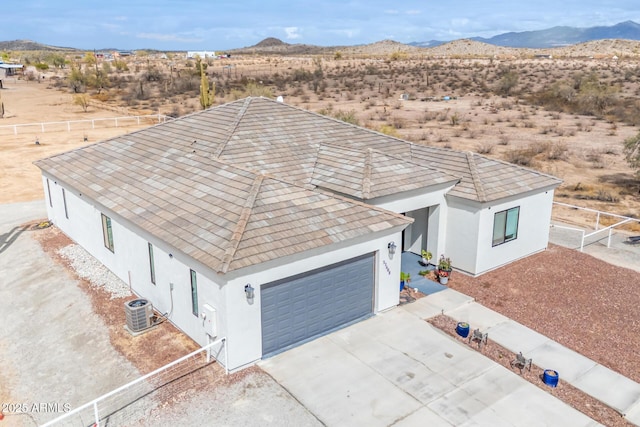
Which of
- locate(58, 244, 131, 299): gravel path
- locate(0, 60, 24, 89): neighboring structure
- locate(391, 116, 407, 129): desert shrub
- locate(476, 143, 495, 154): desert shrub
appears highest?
locate(0, 60, 24, 89): neighboring structure

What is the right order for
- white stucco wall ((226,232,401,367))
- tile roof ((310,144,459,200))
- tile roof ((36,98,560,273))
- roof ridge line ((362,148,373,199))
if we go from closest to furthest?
white stucco wall ((226,232,401,367)) → tile roof ((36,98,560,273)) → roof ridge line ((362,148,373,199)) → tile roof ((310,144,459,200))

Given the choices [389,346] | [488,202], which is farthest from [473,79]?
[389,346]

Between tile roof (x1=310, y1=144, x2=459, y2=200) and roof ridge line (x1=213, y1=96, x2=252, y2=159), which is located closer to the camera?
tile roof (x1=310, y1=144, x2=459, y2=200)

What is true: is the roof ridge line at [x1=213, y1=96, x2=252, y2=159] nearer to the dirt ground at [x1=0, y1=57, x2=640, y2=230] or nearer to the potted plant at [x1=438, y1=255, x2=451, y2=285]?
the potted plant at [x1=438, y1=255, x2=451, y2=285]

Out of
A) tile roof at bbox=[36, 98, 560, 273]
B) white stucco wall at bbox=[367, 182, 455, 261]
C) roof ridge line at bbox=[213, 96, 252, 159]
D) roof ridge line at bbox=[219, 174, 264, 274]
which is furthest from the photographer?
roof ridge line at bbox=[213, 96, 252, 159]

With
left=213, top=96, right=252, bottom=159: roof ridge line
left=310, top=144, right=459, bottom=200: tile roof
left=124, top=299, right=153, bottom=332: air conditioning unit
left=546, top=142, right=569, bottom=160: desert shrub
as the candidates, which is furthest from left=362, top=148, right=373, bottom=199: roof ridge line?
Result: left=546, top=142, right=569, bottom=160: desert shrub

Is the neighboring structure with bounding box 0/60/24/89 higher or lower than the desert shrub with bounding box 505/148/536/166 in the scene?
higher
